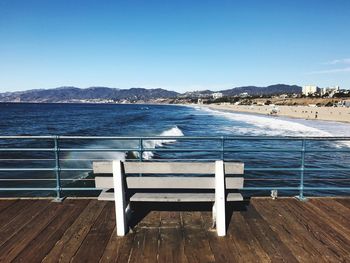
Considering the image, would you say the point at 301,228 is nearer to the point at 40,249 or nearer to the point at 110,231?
the point at 110,231

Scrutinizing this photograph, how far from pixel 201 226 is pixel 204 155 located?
14436 millimetres

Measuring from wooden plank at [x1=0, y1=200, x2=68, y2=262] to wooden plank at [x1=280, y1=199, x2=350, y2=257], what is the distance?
3621mm

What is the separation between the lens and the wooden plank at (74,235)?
3492 millimetres

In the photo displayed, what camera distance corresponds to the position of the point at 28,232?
13.5ft

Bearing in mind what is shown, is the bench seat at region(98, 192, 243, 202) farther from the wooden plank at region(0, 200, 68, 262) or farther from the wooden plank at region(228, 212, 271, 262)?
the wooden plank at region(0, 200, 68, 262)

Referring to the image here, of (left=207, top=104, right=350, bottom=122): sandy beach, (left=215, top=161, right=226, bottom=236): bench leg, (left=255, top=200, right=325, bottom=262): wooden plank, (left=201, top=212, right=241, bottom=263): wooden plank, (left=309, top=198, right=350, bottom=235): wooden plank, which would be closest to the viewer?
(left=201, top=212, right=241, bottom=263): wooden plank

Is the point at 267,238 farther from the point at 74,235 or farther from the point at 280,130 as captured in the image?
the point at 280,130

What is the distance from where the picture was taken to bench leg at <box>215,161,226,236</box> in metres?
3.96

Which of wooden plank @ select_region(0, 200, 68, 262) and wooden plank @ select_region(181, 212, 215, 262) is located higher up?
wooden plank @ select_region(0, 200, 68, 262)

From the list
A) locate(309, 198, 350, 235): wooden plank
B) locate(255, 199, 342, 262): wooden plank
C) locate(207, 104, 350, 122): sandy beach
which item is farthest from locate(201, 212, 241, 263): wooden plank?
locate(207, 104, 350, 122): sandy beach

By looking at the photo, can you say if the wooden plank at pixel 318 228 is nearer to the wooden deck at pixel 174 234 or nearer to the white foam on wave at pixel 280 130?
the wooden deck at pixel 174 234

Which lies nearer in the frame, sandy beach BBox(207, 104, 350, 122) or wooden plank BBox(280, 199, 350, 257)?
wooden plank BBox(280, 199, 350, 257)

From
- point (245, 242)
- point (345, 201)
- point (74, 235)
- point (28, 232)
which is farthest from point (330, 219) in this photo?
point (28, 232)

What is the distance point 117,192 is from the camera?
13.2 ft
